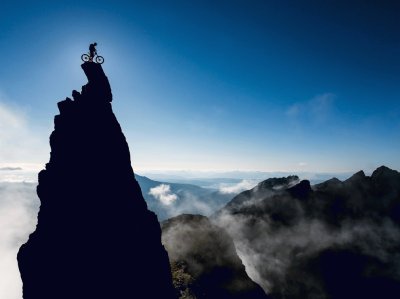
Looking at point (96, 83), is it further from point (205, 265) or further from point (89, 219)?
point (205, 265)

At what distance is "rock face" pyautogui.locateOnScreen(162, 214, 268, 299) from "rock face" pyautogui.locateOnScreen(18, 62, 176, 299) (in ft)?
186

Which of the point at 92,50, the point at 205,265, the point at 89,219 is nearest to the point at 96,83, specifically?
the point at 92,50

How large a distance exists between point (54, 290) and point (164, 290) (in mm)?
17716

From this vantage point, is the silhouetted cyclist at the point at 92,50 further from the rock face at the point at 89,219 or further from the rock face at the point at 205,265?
the rock face at the point at 205,265

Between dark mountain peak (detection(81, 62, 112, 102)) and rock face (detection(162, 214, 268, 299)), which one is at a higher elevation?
dark mountain peak (detection(81, 62, 112, 102))

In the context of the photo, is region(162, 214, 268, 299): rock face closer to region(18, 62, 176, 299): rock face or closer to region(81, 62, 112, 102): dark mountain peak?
region(18, 62, 176, 299): rock face

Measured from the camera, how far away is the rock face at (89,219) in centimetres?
4228

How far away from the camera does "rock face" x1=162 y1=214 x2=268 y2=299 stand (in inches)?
4045

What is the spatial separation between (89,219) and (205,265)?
Result: 85.3 m

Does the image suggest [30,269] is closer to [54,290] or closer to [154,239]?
[54,290]

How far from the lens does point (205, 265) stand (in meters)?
118

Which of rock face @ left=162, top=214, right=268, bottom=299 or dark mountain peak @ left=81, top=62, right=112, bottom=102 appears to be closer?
dark mountain peak @ left=81, top=62, right=112, bottom=102

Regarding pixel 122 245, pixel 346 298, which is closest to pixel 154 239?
pixel 122 245

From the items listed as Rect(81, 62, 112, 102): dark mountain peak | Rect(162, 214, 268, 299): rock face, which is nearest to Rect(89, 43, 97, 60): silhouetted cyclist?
Rect(81, 62, 112, 102): dark mountain peak
